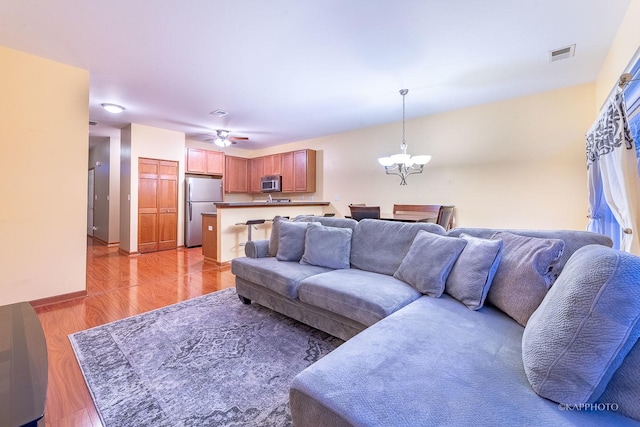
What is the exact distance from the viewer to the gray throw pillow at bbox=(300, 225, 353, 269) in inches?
103

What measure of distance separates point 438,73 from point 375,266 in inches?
92.8

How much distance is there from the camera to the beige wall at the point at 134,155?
521cm

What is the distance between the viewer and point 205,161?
646cm

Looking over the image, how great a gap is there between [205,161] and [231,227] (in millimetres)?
2691

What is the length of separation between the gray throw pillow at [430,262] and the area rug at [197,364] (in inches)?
31.4

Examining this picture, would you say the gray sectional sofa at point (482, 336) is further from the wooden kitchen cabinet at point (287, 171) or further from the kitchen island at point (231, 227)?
the wooden kitchen cabinet at point (287, 171)

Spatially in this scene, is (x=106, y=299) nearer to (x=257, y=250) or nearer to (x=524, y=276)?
(x=257, y=250)

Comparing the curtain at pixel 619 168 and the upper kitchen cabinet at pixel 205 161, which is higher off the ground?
the upper kitchen cabinet at pixel 205 161

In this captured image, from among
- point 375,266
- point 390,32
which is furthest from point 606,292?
point 390,32

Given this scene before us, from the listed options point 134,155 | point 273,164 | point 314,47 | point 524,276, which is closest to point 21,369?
point 524,276

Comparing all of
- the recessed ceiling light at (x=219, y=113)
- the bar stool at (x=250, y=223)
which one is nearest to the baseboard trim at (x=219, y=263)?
the bar stool at (x=250, y=223)

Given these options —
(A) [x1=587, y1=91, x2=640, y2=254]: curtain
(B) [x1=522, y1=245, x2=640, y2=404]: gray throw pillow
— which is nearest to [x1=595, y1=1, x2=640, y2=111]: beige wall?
(A) [x1=587, y1=91, x2=640, y2=254]: curtain

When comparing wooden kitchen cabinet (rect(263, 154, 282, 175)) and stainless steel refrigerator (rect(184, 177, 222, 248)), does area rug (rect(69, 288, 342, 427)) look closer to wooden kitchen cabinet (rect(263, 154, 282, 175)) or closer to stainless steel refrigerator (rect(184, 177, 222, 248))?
stainless steel refrigerator (rect(184, 177, 222, 248))

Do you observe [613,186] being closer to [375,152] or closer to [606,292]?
[606,292]
